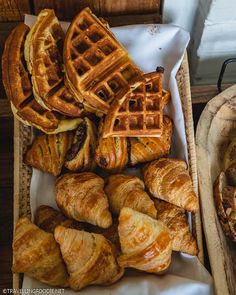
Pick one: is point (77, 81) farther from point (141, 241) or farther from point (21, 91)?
point (141, 241)

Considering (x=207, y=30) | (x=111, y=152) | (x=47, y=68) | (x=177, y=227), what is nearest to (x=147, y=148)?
(x=111, y=152)

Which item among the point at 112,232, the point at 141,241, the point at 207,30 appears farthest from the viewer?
the point at 207,30

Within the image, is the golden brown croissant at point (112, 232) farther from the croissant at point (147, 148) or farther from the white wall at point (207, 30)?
the white wall at point (207, 30)

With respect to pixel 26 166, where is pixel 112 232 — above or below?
below

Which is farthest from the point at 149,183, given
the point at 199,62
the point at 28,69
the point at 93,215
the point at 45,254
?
the point at 199,62

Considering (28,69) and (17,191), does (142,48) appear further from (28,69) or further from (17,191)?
(17,191)

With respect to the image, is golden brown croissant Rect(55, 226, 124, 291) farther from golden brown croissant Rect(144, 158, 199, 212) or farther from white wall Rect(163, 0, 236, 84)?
white wall Rect(163, 0, 236, 84)
